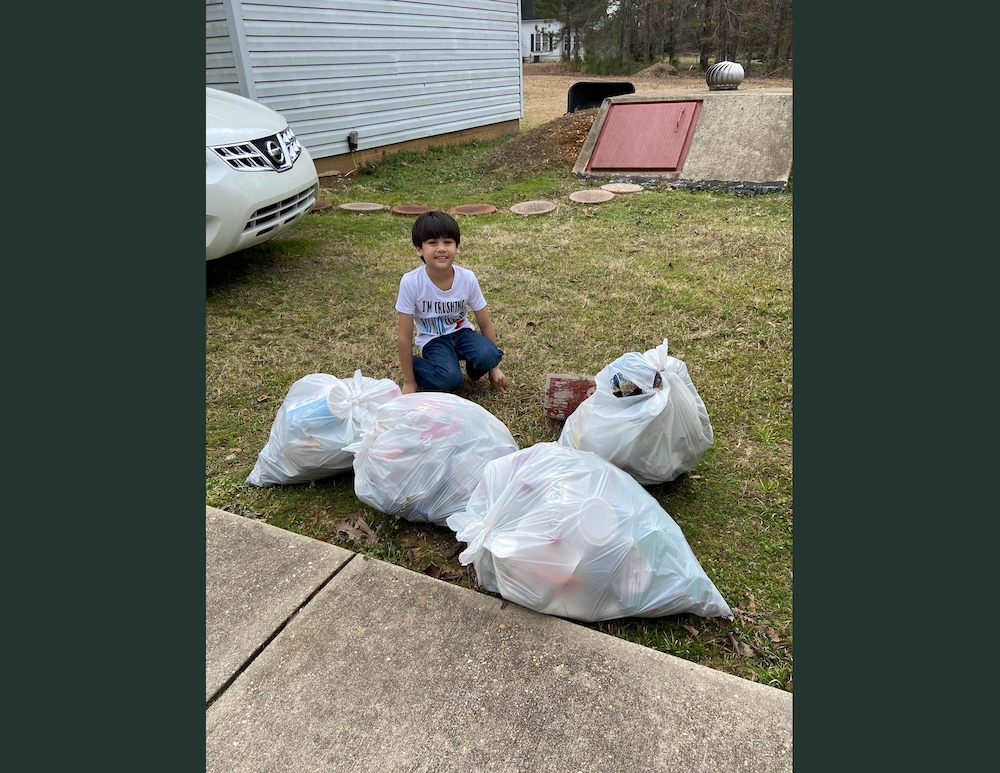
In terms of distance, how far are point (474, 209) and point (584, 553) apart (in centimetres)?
595

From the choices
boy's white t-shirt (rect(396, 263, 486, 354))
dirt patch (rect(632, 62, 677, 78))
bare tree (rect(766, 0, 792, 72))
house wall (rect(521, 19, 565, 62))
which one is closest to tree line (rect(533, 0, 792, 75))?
bare tree (rect(766, 0, 792, 72))

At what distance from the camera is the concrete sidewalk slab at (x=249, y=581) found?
5.99 ft

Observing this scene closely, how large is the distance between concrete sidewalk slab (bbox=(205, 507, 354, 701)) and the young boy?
1.10m

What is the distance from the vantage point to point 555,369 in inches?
137

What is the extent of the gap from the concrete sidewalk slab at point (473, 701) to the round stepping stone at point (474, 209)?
5721 mm

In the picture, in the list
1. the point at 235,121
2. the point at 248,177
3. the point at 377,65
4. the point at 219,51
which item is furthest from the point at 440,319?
the point at 377,65

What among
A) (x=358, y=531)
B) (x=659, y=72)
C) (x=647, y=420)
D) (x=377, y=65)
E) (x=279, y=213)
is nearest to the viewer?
(x=647, y=420)

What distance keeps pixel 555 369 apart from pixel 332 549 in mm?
1690

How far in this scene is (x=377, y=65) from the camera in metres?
9.75

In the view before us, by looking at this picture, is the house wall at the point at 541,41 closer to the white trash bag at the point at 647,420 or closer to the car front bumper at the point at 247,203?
the car front bumper at the point at 247,203

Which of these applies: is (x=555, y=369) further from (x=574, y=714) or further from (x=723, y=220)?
(x=723, y=220)

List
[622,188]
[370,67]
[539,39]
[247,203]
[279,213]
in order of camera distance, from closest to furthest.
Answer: [247,203] < [279,213] < [622,188] < [370,67] < [539,39]

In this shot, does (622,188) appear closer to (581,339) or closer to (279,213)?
(279,213)

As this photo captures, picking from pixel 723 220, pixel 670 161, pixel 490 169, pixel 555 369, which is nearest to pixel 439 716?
pixel 555 369
